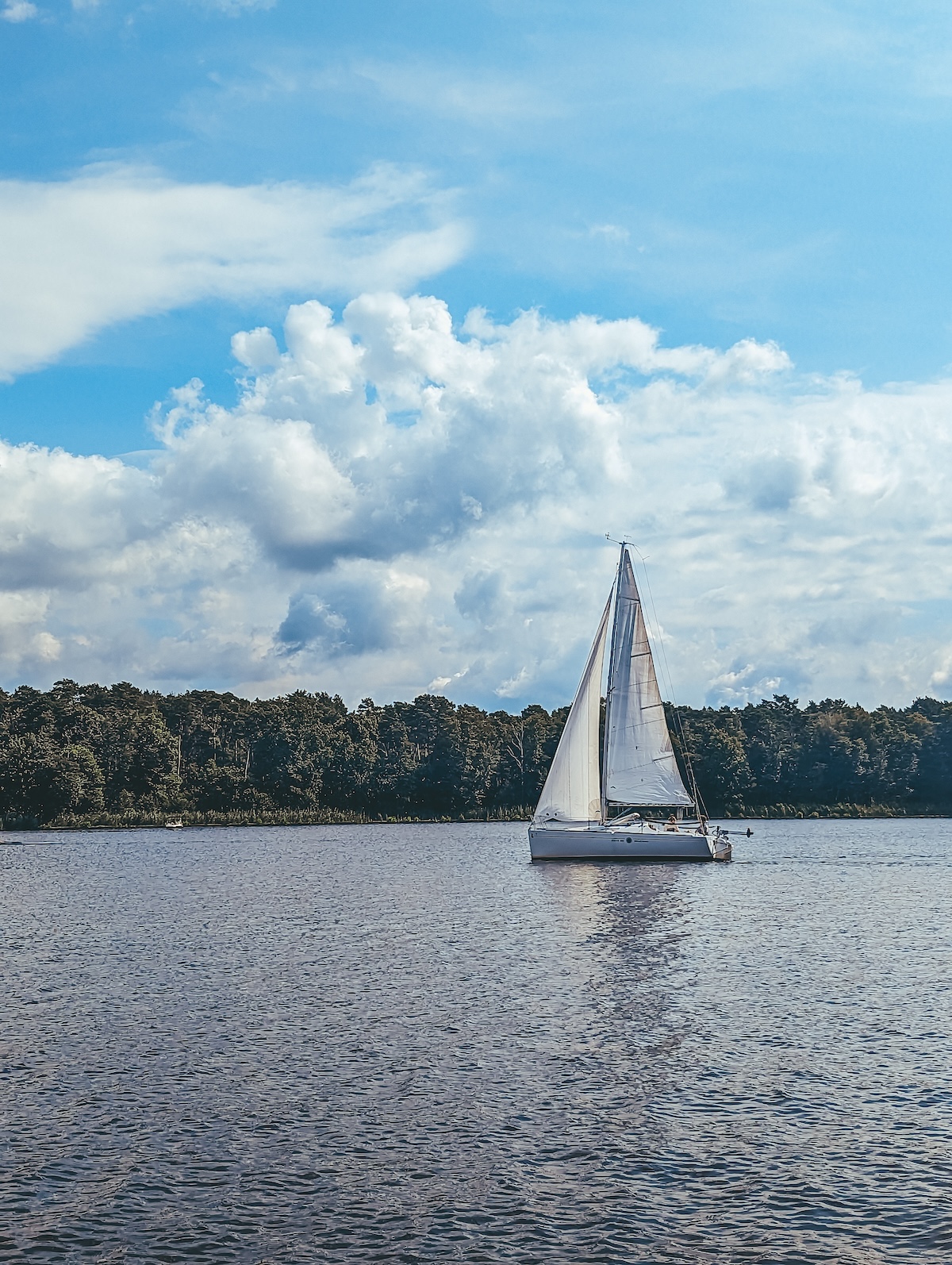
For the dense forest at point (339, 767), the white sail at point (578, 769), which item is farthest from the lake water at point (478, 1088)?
the dense forest at point (339, 767)

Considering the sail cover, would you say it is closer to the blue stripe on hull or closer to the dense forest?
the blue stripe on hull

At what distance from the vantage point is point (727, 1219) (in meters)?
18.0

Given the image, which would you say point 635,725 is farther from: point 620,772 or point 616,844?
point 616,844

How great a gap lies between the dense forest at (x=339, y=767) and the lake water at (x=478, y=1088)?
348ft

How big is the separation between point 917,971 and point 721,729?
159582 mm

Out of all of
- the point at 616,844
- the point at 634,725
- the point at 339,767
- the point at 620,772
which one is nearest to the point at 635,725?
the point at 634,725

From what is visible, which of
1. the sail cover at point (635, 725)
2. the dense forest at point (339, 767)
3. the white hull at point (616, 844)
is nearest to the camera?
the white hull at point (616, 844)

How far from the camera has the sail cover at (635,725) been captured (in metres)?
82.8

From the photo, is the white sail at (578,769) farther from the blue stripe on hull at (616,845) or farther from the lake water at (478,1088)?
the lake water at (478,1088)

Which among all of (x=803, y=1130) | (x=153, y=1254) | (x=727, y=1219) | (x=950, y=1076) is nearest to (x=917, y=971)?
(x=950, y=1076)

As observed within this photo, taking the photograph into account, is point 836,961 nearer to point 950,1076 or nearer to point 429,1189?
point 950,1076

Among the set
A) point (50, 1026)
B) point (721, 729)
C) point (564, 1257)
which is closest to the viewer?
point (564, 1257)

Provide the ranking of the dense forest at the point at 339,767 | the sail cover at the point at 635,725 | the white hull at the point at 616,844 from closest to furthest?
the white hull at the point at 616,844 < the sail cover at the point at 635,725 < the dense forest at the point at 339,767

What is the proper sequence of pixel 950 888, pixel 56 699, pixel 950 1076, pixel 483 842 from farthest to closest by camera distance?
1. pixel 56 699
2. pixel 483 842
3. pixel 950 888
4. pixel 950 1076
